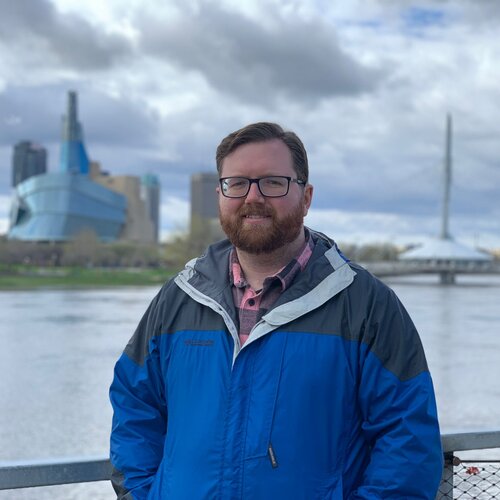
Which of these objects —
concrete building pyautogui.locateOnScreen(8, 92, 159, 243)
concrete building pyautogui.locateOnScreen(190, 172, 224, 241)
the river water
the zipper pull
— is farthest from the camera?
concrete building pyautogui.locateOnScreen(190, 172, 224, 241)

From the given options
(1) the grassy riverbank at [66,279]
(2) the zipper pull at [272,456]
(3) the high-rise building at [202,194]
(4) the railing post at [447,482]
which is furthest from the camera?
(3) the high-rise building at [202,194]

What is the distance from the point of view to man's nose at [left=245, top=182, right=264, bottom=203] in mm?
1625

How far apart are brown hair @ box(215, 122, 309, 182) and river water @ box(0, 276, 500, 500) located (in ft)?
2.57

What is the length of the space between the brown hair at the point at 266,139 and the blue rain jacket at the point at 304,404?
238 millimetres

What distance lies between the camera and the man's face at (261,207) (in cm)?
163

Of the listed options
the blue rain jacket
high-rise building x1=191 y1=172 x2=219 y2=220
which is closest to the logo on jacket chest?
the blue rain jacket

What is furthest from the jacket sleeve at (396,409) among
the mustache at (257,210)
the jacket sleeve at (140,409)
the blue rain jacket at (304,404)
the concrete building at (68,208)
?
the concrete building at (68,208)

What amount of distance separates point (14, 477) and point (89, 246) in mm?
54661

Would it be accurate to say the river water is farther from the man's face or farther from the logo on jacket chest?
the man's face

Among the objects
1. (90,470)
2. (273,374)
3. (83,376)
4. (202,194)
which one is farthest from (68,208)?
(273,374)

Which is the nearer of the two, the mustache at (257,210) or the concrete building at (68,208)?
the mustache at (257,210)

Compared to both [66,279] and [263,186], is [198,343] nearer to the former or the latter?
[263,186]

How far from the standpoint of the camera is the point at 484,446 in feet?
6.00

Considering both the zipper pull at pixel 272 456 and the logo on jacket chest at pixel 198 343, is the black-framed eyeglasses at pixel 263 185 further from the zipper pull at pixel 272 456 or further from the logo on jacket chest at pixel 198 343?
the zipper pull at pixel 272 456
